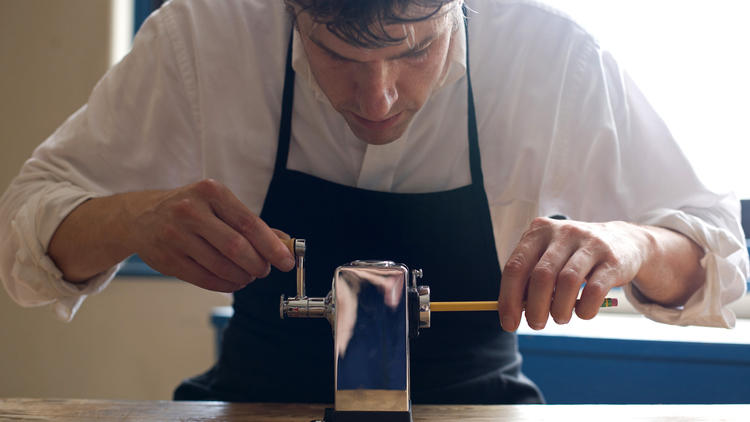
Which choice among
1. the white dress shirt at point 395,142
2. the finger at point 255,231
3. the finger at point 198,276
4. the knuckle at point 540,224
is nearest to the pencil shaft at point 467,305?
the knuckle at point 540,224

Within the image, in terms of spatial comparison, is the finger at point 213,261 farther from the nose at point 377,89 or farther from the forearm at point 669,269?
the forearm at point 669,269

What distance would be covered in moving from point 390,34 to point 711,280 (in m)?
0.68

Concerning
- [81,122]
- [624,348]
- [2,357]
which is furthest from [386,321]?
[2,357]

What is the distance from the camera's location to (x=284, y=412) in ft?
3.31

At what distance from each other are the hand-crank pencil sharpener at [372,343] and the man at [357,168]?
18.4 inches

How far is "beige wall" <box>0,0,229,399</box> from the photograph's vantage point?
236cm

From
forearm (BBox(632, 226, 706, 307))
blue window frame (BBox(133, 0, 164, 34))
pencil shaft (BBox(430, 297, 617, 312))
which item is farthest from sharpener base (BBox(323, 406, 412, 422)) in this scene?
blue window frame (BBox(133, 0, 164, 34))

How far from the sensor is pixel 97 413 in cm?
100

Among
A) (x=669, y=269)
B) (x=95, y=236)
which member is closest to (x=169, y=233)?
(x=95, y=236)

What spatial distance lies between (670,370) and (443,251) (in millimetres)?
852

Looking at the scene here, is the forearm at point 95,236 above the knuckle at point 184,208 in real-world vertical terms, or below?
below

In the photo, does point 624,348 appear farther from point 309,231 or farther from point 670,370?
point 309,231

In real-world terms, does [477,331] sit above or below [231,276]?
below

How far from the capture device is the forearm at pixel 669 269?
1.05 metres
